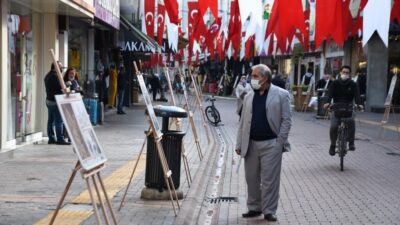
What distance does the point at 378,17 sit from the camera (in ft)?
36.0

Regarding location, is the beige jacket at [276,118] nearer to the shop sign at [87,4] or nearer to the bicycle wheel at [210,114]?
the shop sign at [87,4]

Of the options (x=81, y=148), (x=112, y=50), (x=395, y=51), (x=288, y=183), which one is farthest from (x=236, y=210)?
(x=395, y=51)

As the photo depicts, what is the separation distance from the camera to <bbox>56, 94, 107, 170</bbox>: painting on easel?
4925mm

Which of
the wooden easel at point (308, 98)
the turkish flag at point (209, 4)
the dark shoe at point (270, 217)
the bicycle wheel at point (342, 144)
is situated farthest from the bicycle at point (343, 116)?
the wooden easel at point (308, 98)

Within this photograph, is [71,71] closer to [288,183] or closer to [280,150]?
[288,183]

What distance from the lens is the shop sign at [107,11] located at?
55.8 ft

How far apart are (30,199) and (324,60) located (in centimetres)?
3184

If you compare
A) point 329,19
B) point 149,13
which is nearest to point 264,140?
point 329,19

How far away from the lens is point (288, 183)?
10.5 meters

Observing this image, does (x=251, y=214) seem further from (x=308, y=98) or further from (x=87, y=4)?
(x=308, y=98)

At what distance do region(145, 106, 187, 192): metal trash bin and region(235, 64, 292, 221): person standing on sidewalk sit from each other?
40.5 inches

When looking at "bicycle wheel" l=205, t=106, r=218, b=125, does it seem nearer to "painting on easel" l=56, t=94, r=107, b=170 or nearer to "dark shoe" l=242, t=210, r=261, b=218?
"dark shoe" l=242, t=210, r=261, b=218

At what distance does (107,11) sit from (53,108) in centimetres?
528

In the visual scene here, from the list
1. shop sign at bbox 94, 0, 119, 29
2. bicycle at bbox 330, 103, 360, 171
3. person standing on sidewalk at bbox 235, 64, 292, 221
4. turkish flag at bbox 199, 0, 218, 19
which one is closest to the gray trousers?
person standing on sidewalk at bbox 235, 64, 292, 221
